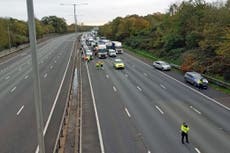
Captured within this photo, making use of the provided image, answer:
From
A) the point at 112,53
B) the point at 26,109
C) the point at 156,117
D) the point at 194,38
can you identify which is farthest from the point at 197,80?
the point at 112,53

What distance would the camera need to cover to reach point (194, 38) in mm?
61562

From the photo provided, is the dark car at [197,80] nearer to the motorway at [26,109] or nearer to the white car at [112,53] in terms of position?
the motorway at [26,109]

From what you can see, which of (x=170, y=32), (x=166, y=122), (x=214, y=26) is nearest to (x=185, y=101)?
(x=166, y=122)

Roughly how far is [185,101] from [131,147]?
45.5 ft

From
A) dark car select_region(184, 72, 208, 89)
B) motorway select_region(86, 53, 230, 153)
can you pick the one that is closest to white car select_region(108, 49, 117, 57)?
motorway select_region(86, 53, 230, 153)

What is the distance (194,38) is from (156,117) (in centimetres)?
3550

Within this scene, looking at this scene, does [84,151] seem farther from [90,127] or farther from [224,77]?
[224,77]

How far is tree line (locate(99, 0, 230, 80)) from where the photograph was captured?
48.3 metres

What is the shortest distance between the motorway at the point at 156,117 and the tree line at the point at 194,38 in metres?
6.68

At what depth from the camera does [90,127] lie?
26359mm

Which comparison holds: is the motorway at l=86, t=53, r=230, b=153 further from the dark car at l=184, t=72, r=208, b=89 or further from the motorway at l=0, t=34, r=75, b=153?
the motorway at l=0, t=34, r=75, b=153

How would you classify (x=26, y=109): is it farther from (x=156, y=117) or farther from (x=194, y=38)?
(x=194, y=38)

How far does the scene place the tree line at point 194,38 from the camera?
1903 inches

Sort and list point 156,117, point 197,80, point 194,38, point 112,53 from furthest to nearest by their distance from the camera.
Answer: point 112,53, point 194,38, point 197,80, point 156,117
